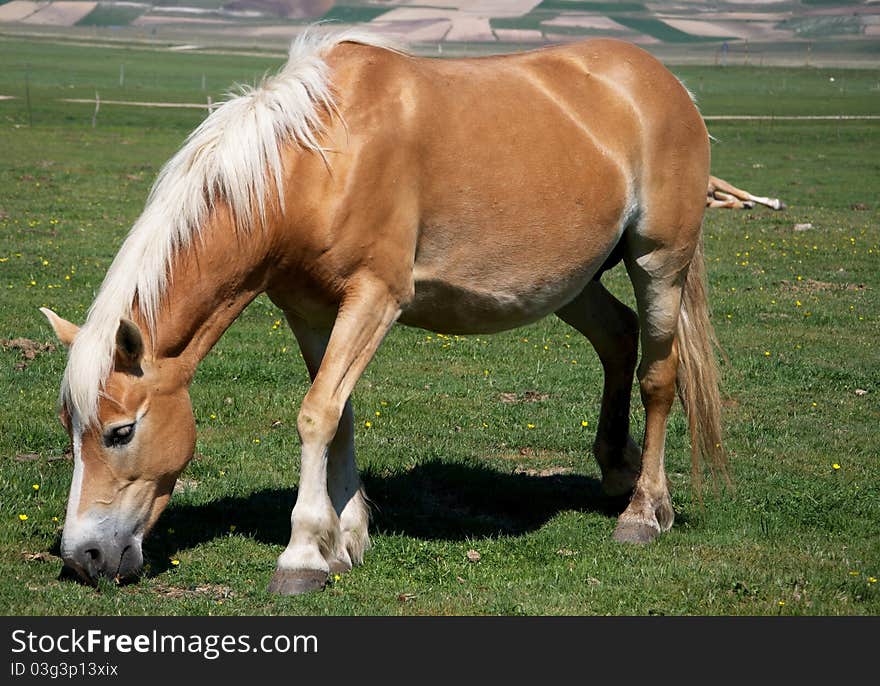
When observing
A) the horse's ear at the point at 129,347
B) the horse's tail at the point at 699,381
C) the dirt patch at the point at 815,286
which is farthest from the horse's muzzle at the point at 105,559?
the dirt patch at the point at 815,286

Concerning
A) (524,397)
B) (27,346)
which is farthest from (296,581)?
(27,346)

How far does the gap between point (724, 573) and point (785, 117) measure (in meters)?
48.7

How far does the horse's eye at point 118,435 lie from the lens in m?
4.99

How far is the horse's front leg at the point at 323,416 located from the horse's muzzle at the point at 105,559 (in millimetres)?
661

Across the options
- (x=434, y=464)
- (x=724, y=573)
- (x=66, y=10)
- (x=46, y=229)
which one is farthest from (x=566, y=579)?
(x=66, y=10)

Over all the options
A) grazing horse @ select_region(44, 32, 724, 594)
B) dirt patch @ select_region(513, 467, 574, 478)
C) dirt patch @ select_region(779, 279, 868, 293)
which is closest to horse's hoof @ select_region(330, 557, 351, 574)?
grazing horse @ select_region(44, 32, 724, 594)

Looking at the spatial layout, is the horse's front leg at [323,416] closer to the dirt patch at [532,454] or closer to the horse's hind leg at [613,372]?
the horse's hind leg at [613,372]

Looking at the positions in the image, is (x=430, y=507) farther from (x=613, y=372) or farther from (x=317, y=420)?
(x=317, y=420)

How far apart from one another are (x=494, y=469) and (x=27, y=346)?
4727 millimetres

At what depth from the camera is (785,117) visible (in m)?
50.7

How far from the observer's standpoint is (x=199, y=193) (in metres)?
5.18

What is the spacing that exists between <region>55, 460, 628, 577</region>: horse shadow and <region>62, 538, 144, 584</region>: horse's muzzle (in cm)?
46

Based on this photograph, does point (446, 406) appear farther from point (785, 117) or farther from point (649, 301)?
point (785, 117)

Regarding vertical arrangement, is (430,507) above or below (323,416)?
below
